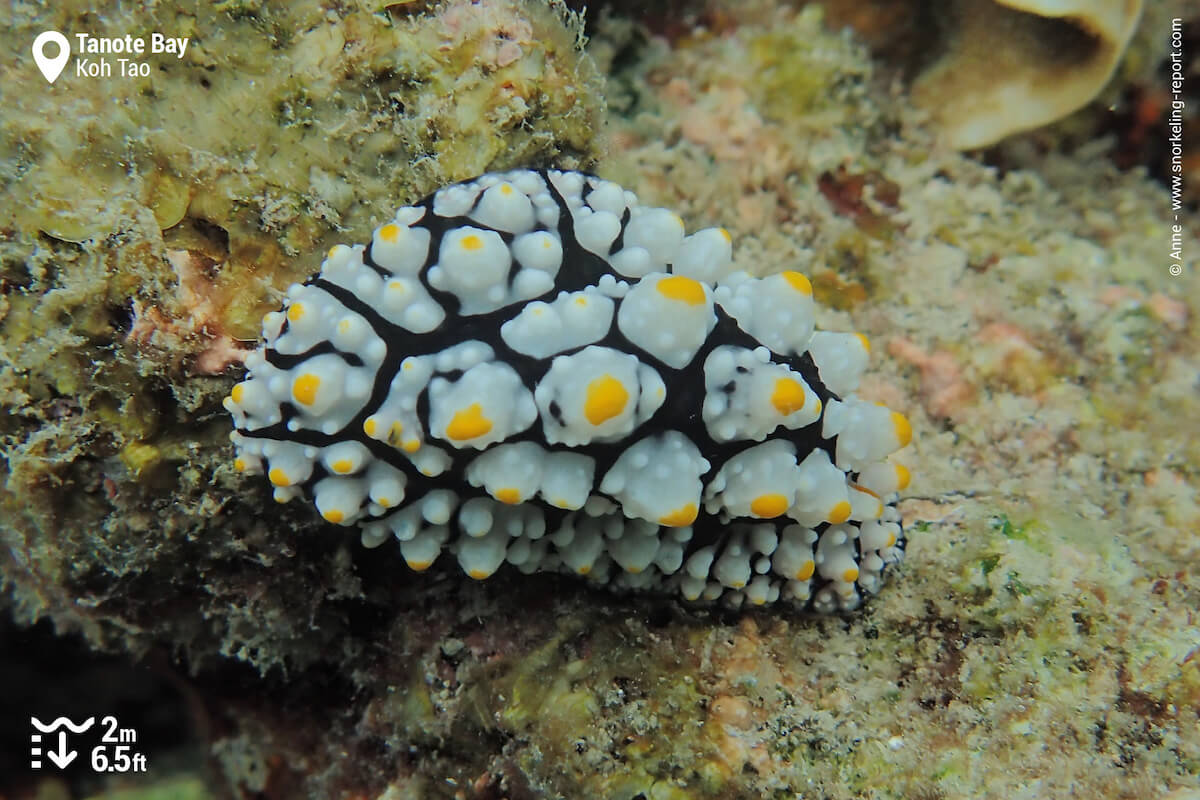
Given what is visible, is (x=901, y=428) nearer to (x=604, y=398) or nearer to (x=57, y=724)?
(x=604, y=398)

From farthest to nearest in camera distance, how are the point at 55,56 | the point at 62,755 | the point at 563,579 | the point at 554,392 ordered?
the point at 62,755
the point at 563,579
the point at 55,56
the point at 554,392

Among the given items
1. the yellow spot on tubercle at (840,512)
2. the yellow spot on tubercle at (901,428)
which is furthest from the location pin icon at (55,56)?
the yellow spot on tubercle at (901,428)

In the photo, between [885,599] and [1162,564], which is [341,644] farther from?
[1162,564]

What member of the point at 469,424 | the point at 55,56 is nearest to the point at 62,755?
the point at 55,56

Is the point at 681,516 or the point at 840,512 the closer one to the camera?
the point at 681,516

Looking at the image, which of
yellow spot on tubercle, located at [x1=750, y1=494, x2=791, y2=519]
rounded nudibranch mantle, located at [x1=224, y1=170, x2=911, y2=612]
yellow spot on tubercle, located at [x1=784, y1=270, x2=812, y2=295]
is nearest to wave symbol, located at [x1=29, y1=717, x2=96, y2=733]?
rounded nudibranch mantle, located at [x1=224, y1=170, x2=911, y2=612]

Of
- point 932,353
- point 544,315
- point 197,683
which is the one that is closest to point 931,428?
point 932,353

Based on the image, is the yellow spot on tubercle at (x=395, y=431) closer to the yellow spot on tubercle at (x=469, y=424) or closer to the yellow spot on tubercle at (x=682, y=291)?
the yellow spot on tubercle at (x=469, y=424)
